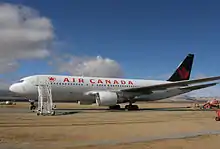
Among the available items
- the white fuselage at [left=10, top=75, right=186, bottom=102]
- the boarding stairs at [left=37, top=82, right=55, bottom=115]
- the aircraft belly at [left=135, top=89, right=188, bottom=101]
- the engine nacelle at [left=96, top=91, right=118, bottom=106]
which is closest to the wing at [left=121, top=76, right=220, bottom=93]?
the white fuselage at [left=10, top=75, right=186, bottom=102]

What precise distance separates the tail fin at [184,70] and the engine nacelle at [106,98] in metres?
13.4

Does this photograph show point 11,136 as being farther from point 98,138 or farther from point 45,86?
point 45,86

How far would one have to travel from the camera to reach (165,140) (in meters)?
11.1

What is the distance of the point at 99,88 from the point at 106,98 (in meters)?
2.80

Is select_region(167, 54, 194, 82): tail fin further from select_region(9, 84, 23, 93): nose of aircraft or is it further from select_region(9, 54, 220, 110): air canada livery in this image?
select_region(9, 84, 23, 93): nose of aircraft

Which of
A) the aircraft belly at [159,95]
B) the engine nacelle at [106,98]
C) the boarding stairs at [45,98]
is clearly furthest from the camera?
the aircraft belly at [159,95]

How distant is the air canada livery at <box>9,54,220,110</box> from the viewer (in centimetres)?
2972

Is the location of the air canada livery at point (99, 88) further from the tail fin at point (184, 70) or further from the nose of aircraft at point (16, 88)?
the tail fin at point (184, 70)

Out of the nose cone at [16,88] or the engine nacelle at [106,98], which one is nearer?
the nose cone at [16,88]

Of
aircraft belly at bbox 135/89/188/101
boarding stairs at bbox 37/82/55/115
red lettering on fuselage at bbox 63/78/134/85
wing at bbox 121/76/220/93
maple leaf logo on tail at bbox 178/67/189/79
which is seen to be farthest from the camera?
maple leaf logo on tail at bbox 178/67/189/79

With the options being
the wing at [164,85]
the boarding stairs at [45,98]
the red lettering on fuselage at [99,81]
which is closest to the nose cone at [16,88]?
the boarding stairs at [45,98]

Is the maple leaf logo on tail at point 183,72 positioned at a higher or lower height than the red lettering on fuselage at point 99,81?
higher

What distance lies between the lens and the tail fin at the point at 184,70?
41031mm

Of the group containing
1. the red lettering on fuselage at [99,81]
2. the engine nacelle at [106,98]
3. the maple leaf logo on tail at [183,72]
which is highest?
the maple leaf logo on tail at [183,72]
